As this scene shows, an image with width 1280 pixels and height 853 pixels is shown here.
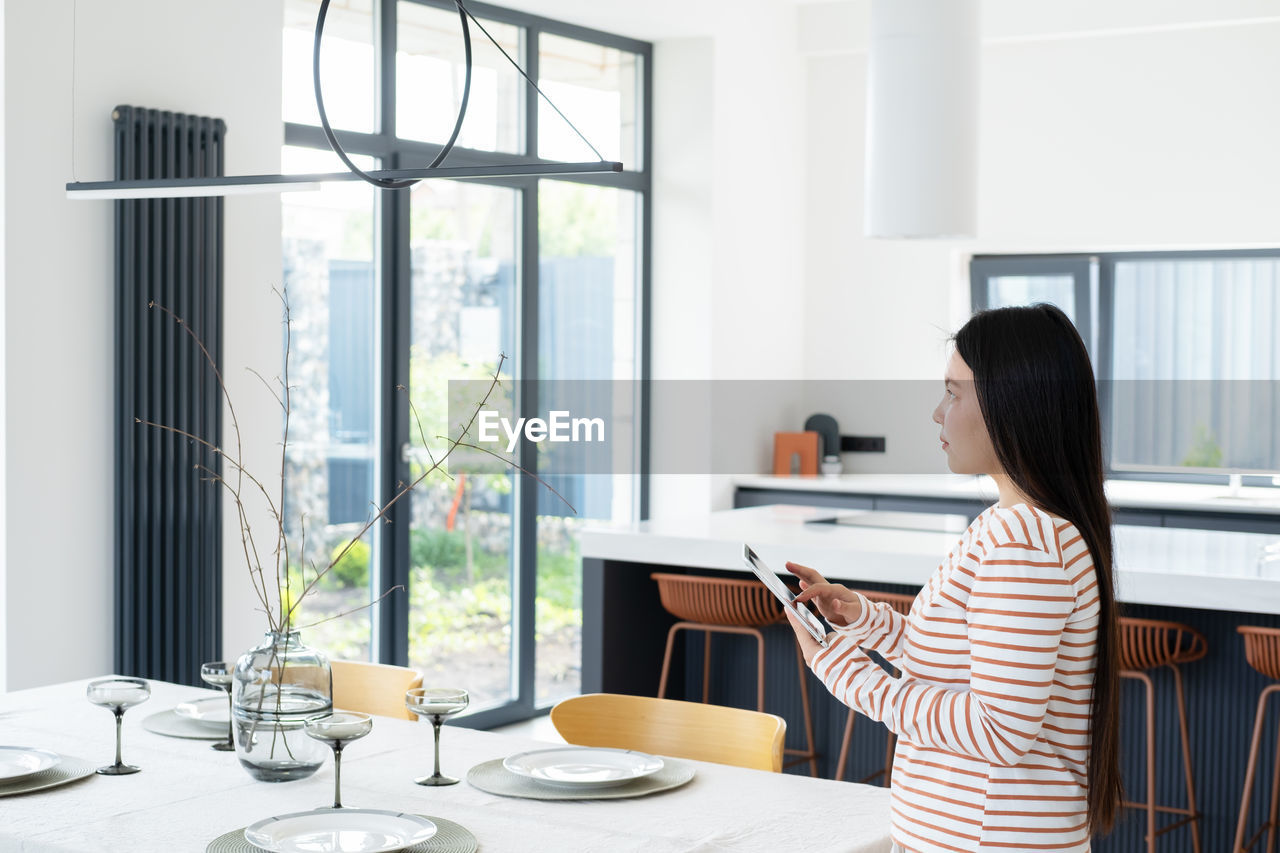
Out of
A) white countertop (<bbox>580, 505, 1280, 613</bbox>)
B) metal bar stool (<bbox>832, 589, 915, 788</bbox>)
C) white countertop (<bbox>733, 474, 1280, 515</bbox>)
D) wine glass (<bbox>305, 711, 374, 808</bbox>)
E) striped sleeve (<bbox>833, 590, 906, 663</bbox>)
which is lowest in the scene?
metal bar stool (<bbox>832, 589, 915, 788</bbox>)

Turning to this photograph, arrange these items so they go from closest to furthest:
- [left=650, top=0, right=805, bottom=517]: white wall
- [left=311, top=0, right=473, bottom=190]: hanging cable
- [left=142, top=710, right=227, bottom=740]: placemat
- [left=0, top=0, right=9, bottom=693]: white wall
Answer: [left=311, top=0, right=473, bottom=190]: hanging cable, [left=142, top=710, right=227, bottom=740]: placemat, [left=0, top=0, right=9, bottom=693]: white wall, [left=650, top=0, right=805, bottom=517]: white wall

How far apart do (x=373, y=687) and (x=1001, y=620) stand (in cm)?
174

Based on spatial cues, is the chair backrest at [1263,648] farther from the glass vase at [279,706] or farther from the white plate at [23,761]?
the white plate at [23,761]

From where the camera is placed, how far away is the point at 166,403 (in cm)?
392

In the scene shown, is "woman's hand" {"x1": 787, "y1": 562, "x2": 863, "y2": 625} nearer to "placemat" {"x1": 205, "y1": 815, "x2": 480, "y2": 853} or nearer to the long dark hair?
the long dark hair

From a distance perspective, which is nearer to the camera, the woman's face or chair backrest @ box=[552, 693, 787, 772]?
the woman's face

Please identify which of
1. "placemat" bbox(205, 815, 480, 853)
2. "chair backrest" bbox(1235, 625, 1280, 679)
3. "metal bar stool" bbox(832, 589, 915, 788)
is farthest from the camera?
"metal bar stool" bbox(832, 589, 915, 788)

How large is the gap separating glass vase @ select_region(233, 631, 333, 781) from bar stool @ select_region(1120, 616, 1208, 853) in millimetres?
1943

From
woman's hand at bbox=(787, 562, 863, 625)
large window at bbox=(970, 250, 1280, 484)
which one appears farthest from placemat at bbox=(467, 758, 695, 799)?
large window at bbox=(970, 250, 1280, 484)

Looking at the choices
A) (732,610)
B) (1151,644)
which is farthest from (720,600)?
(1151,644)

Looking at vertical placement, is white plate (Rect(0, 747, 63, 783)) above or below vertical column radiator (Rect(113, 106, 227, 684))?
below

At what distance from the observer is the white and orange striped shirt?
5.03 ft

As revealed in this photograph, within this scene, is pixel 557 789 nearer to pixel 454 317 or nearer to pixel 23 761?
pixel 23 761

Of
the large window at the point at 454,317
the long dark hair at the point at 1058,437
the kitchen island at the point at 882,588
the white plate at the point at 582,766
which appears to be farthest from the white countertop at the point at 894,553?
Answer: the long dark hair at the point at 1058,437
